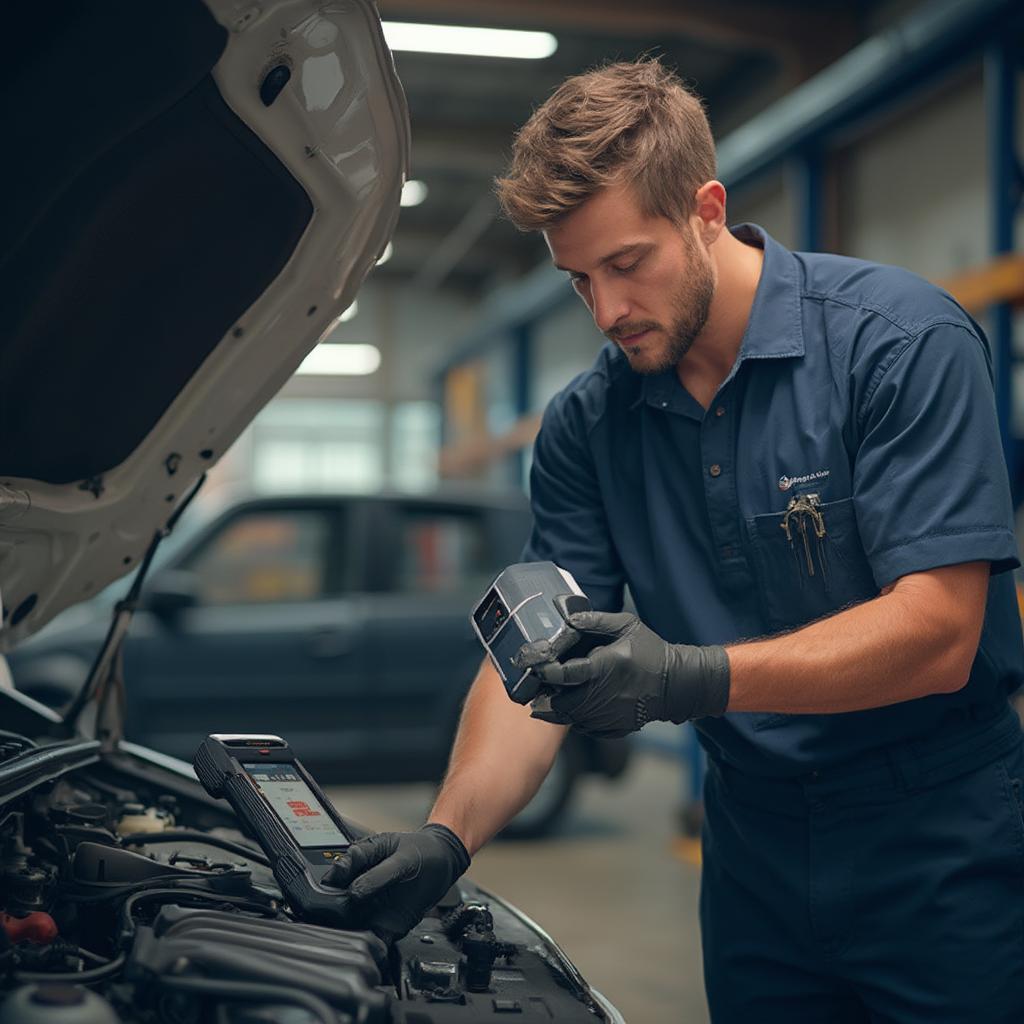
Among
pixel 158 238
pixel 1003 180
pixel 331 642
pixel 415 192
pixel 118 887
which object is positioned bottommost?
pixel 331 642

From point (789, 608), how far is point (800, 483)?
0.15 meters

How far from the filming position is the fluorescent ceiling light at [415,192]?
1139 cm

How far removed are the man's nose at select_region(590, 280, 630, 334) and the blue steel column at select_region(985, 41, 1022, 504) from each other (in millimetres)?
2772

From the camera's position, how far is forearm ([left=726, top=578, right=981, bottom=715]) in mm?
1289

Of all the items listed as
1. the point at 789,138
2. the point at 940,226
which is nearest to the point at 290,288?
the point at 789,138

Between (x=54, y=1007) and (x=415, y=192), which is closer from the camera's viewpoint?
(x=54, y=1007)

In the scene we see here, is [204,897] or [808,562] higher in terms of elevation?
[808,562]

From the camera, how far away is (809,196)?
5387 mm

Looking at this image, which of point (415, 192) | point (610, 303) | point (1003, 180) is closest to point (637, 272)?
point (610, 303)

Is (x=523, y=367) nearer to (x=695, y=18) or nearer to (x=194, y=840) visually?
(x=695, y=18)

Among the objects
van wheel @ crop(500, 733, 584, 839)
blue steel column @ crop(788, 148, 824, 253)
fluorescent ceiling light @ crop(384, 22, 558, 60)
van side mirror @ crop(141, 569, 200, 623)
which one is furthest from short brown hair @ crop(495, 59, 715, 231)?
fluorescent ceiling light @ crop(384, 22, 558, 60)

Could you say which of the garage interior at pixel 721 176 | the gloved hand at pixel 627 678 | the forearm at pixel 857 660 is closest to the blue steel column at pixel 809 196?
the garage interior at pixel 721 176

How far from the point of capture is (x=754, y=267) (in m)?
1.60

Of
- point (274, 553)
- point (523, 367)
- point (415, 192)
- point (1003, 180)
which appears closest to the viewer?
point (1003, 180)
